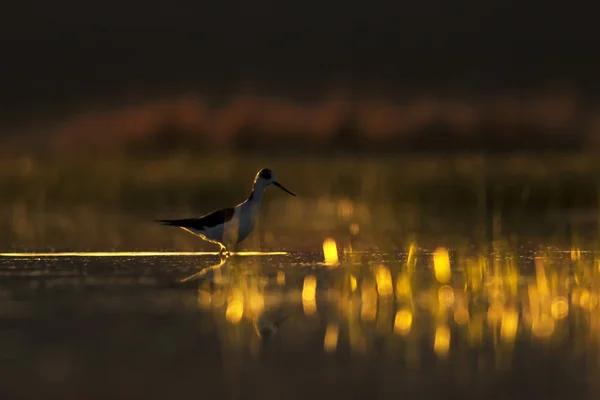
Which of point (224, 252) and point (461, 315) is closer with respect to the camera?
point (461, 315)

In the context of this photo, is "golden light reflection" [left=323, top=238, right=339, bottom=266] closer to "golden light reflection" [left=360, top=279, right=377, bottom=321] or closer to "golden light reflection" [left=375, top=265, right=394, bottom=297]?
"golden light reflection" [left=375, top=265, right=394, bottom=297]

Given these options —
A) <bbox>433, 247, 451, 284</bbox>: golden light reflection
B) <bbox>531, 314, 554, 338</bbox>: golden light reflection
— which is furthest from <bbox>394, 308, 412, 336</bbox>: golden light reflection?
<bbox>433, 247, 451, 284</bbox>: golden light reflection

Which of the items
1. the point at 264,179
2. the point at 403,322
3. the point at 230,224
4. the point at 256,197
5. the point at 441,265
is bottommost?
the point at 403,322

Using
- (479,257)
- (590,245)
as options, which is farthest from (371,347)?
(590,245)

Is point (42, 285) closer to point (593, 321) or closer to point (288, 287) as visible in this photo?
A: point (288, 287)

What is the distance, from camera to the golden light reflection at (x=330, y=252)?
15059 millimetres

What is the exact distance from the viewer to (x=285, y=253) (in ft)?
53.1

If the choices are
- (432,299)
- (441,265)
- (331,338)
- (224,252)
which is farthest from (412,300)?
(224,252)

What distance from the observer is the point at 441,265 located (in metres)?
14.4

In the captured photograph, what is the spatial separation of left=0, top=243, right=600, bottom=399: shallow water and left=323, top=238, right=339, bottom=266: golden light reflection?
0.44 meters

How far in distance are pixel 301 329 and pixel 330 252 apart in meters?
6.56

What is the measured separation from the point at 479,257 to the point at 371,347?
6358mm

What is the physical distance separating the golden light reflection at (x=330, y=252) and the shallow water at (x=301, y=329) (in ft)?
1.43

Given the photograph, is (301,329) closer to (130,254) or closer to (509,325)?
(509,325)
